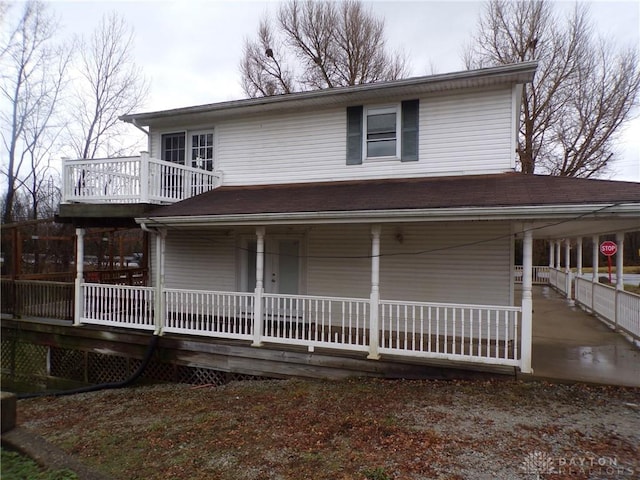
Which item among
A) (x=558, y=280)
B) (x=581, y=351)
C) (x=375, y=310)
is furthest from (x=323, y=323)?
(x=558, y=280)

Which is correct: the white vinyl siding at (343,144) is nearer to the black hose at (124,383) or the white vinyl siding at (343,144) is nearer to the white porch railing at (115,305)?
the white porch railing at (115,305)

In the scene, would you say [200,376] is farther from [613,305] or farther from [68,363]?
[613,305]

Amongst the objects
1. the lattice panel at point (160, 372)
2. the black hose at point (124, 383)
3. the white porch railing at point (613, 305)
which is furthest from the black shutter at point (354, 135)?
the white porch railing at point (613, 305)

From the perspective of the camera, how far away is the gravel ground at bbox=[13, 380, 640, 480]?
3.54 metres

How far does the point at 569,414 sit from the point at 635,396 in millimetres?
1257

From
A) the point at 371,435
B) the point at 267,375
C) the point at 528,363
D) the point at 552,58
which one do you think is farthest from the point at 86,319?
the point at 552,58

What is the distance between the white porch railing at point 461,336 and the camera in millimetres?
5615

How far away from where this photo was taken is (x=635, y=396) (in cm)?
503

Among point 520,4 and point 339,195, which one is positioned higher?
point 520,4

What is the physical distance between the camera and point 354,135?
8.59 meters

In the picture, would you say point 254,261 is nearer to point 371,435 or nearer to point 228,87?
point 371,435

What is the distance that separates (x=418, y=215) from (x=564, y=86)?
16.6 meters

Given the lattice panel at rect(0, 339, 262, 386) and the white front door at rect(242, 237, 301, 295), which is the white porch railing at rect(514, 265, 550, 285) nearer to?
the white front door at rect(242, 237, 301, 295)

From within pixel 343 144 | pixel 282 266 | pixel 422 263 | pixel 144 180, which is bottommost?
pixel 282 266
